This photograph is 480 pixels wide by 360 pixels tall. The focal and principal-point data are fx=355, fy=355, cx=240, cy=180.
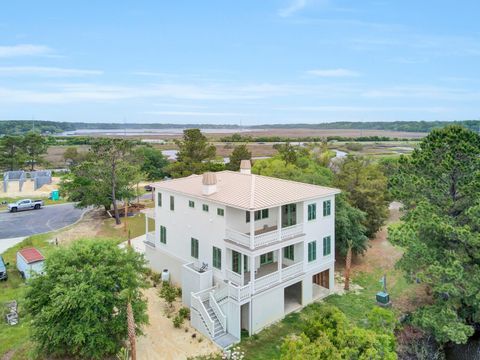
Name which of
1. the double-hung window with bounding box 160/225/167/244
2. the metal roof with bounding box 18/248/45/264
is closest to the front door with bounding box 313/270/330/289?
the double-hung window with bounding box 160/225/167/244

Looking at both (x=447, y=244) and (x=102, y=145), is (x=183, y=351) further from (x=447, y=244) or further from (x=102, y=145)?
(x=102, y=145)

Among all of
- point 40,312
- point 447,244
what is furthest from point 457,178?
point 40,312

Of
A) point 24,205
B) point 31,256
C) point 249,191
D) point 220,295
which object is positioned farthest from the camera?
point 24,205

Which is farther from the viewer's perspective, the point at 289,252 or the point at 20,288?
the point at 289,252

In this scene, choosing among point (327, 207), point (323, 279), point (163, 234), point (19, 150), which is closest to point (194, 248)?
point (163, 234)

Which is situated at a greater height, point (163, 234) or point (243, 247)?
point (243, 247)

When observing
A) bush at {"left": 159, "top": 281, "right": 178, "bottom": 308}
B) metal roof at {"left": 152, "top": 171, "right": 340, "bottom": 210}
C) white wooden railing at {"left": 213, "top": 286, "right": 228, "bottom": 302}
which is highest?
metal roof at {"left": 152, "top": 171, "right": 340, "bottom": 210}

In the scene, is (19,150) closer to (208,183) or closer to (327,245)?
(208,183)

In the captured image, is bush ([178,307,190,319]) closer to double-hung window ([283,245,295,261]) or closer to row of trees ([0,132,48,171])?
double-hung window ([283,245,295,261])
